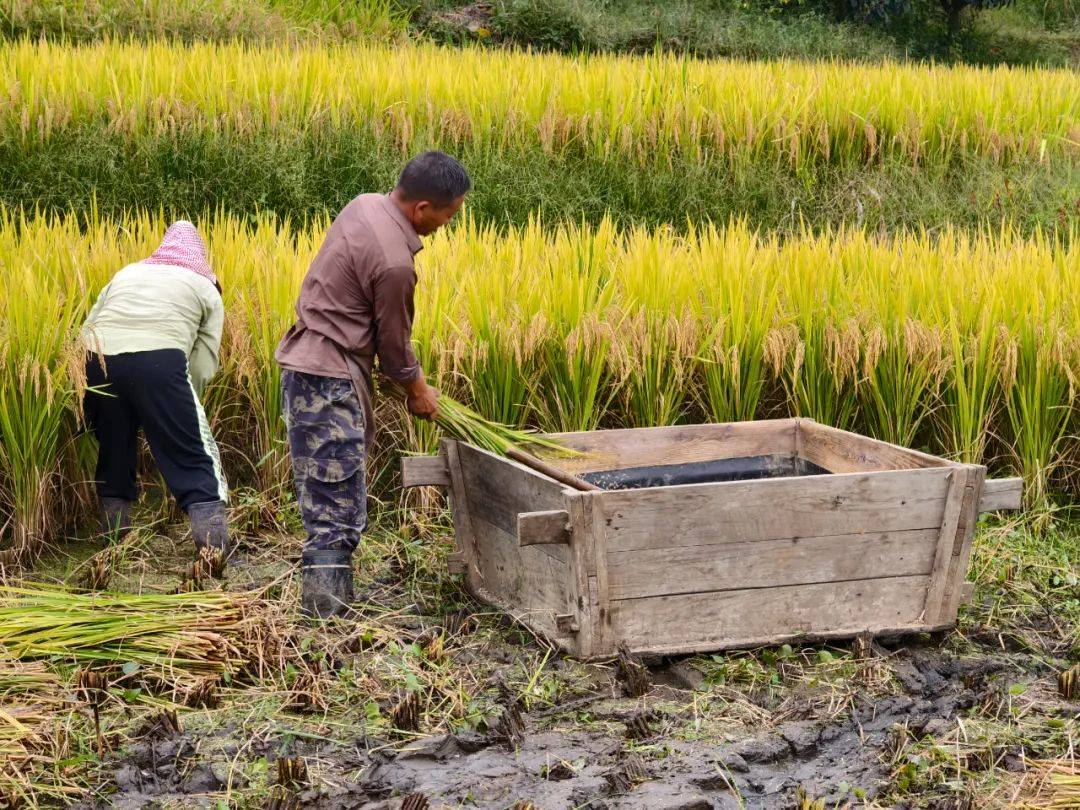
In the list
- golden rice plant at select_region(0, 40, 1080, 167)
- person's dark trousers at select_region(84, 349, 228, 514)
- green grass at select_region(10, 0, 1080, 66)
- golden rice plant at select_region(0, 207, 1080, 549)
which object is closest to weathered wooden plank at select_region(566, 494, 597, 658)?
golden rice plant at select_region(0, 207, 1080, 549)

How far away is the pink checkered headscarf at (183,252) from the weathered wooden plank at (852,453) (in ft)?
6.93

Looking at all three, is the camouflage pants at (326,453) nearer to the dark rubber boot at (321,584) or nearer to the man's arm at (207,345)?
the dark rubber boot at (321,584)

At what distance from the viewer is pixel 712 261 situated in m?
4.88

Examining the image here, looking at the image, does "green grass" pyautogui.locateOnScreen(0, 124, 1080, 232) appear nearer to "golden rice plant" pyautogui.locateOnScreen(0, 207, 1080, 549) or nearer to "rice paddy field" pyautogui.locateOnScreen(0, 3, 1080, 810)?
"rice paddy field" pyautogui.locateOnScreen(0, 3, 1080, 810)

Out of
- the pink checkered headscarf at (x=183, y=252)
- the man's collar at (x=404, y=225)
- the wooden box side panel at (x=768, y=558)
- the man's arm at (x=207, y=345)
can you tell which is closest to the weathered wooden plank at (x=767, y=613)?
the wooden box side panel at (x=768, y=558)

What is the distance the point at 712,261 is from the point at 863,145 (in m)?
3.88

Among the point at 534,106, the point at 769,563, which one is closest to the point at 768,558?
the point at 769,563

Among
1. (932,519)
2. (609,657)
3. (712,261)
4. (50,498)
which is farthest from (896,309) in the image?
(50,498)

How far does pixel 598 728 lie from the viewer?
3.05m

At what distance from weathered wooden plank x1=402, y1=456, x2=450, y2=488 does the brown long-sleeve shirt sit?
0.32 metres

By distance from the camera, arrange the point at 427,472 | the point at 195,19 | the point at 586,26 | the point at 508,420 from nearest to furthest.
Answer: the point at 427,472 → the point at 508,420 → the point at 195,19 → the point at 586,26

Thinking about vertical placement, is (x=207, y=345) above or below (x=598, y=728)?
above

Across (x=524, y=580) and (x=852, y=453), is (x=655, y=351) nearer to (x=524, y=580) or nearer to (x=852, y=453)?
(x=852, y=453)

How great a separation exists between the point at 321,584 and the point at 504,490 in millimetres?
594
